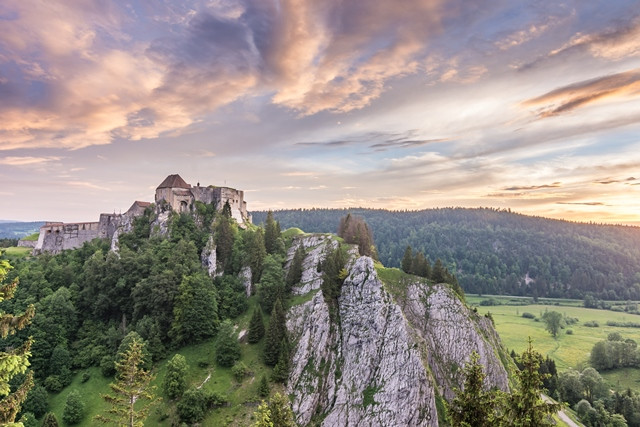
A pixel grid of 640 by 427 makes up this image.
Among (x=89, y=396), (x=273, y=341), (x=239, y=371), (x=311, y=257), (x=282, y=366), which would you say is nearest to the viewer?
(x=89, y=396)

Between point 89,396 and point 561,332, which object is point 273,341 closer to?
point 89,396

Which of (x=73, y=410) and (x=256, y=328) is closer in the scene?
(x=73, y=410)

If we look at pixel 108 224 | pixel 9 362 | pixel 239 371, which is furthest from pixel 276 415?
pixel 108 224

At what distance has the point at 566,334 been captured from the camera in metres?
136

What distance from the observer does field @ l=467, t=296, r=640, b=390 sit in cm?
10400

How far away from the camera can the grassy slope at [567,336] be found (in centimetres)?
10388

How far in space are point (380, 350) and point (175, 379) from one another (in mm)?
32250

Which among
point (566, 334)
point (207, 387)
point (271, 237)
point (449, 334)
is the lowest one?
point (566, 334)

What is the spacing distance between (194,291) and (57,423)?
26.0 m

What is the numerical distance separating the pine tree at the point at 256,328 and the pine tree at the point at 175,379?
1208 cm

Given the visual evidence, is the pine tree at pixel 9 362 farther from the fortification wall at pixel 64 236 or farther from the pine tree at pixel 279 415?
the fortification wall at pixel 64 236

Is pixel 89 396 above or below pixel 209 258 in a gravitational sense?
below

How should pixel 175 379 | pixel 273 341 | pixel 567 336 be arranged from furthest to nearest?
pixel 567 336 → pixel 273 341 → pixel 175 379

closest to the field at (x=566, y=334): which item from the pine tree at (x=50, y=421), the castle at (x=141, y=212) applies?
the castle at (x=141, y=212)
